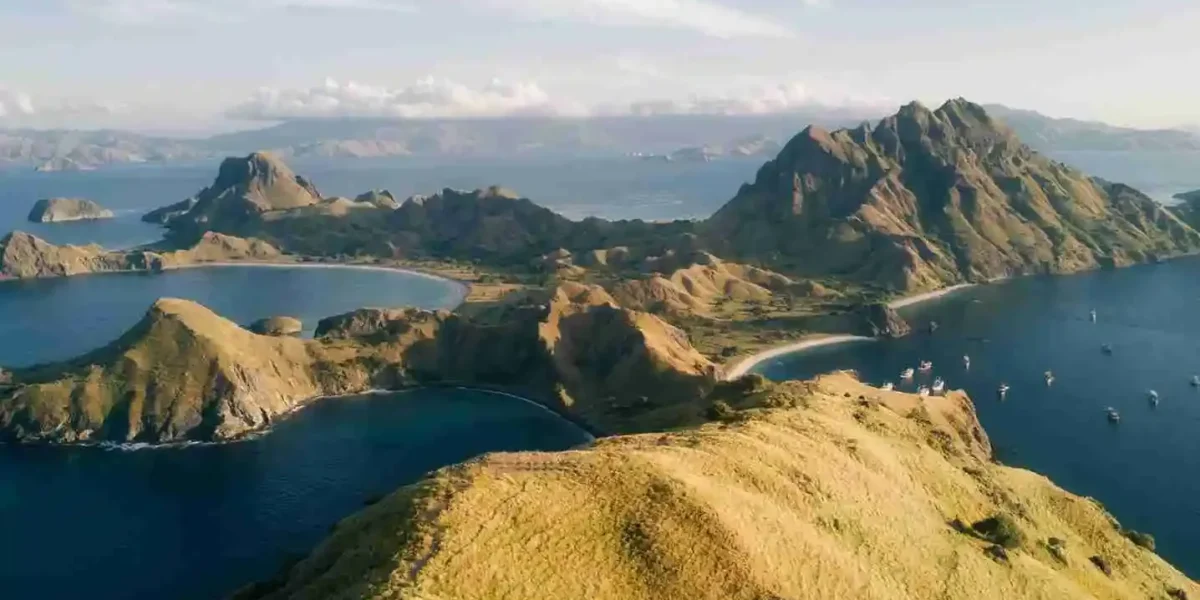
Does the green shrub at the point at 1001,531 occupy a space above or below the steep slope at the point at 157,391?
above

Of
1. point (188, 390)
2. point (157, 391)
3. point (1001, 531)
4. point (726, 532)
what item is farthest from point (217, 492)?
point (1001, 531)

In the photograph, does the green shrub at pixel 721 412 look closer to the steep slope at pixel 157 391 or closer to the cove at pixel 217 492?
the cove at pixel 217 492

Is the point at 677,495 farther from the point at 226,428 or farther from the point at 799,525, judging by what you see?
the point at 226,428

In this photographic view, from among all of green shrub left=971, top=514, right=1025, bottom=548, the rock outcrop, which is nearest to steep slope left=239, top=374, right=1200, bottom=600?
green shrub left=971, top=514, right=1025, bottom=548

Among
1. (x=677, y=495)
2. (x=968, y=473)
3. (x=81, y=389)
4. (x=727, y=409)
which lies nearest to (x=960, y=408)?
(x=968, y=473)

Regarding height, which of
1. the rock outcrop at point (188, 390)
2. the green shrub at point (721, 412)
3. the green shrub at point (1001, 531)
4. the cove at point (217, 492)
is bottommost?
the cove at point (217, 492)

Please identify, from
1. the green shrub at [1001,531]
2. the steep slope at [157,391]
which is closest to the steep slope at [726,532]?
the green shrub at [1001,531]
